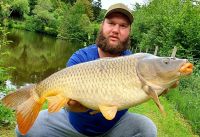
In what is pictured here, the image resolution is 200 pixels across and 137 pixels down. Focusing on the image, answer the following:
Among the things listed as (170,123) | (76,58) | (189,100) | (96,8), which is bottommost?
(96,8)

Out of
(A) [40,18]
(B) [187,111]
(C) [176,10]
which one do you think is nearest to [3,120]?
(B) [187,111]

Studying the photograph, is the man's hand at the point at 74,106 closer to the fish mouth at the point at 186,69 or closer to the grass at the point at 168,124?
the fish mouth at the point at 186,69

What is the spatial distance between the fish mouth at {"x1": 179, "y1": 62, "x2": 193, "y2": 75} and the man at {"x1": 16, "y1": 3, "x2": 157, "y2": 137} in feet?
3.96

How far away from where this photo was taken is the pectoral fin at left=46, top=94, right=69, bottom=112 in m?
3.15

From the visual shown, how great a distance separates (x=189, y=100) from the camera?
8.33 m

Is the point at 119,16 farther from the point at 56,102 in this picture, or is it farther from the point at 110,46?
the point at 56,102

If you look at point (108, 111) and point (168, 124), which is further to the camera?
point (168, 124)

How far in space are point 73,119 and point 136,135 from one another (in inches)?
25.2

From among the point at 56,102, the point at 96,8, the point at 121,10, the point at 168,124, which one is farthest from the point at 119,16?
the point at 96,8

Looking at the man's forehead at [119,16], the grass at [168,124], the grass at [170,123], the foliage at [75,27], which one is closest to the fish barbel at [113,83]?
the man's forehead at [119,16]

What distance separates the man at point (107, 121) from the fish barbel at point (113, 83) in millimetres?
743

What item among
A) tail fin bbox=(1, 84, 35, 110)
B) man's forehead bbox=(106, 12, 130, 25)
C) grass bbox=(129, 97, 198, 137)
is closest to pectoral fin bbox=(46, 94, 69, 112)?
tail fin bbox=(1, 84, 35, 110)

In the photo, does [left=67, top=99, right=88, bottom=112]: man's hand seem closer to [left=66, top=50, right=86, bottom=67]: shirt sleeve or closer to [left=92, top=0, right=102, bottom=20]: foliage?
[left=66, top=50, right=86, bottom=67]: shirt sleeve

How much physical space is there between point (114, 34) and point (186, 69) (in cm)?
128
